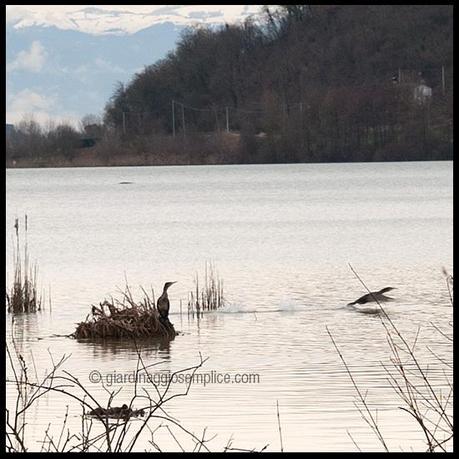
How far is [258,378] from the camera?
1144cm

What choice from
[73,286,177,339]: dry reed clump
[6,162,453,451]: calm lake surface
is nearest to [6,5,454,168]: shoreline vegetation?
[6,162,453,451]: calm lake surface

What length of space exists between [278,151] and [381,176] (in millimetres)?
22247

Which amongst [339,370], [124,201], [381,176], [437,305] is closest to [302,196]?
[124,201]

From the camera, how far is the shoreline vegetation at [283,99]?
101 meters

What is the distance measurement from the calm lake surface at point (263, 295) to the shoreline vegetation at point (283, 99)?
38404 mm

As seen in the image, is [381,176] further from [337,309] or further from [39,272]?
[337,309]

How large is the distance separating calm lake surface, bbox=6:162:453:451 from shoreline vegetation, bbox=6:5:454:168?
3840 centimetres

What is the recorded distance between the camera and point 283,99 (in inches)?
4200

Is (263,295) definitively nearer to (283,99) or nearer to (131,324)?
(131,324)

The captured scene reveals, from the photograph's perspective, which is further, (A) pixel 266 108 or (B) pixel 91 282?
(A) pixel 266 108

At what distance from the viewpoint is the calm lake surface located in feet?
31.1

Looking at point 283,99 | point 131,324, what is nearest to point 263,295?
point 131,324

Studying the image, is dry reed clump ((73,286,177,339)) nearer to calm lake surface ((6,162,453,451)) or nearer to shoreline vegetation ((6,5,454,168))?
calm lake surface ((6,162,453,451))

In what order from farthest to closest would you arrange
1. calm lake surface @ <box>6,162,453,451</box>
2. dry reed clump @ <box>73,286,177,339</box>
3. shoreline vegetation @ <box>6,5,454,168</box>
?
1. shoreline vegetation @ <box>6,5,454,168</box>
2. dry reed clump @ <box>73,286,177,339</box>
3. calm lake surface @ <box>6,162,453,451</box>
